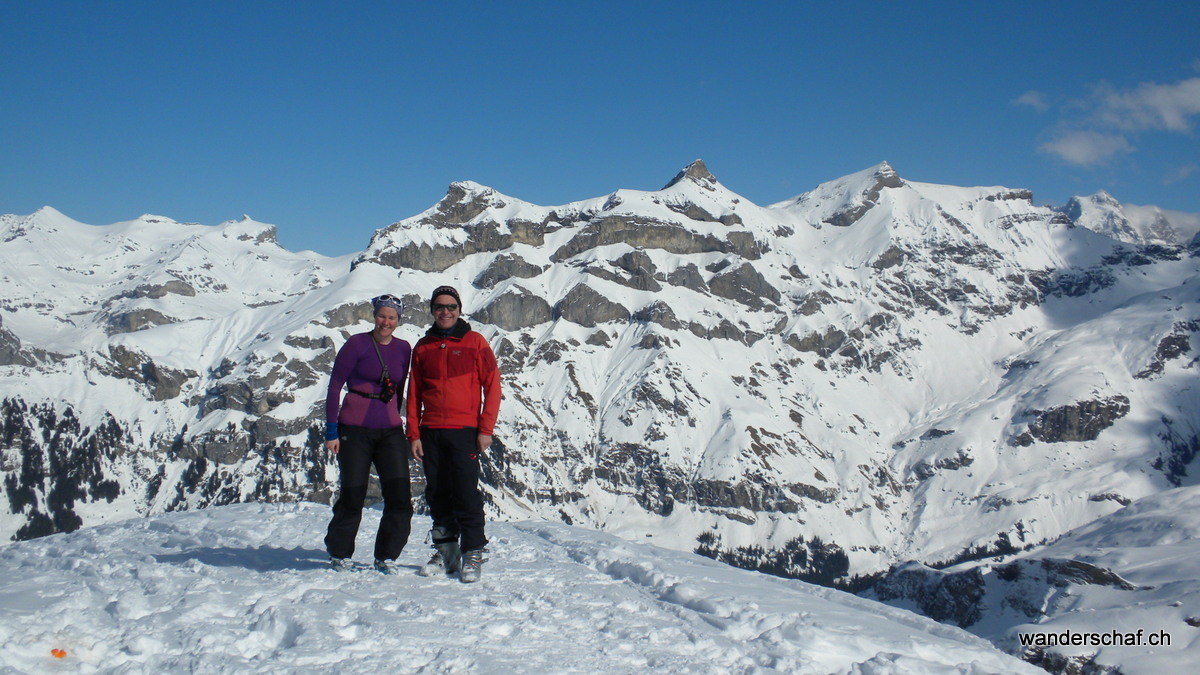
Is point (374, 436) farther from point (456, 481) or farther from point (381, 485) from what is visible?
point (456, 481)

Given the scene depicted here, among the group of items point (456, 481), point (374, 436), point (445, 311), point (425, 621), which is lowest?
point (425, 621)

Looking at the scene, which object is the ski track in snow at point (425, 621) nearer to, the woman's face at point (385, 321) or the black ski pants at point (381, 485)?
the black ski pants at point (381, 485)

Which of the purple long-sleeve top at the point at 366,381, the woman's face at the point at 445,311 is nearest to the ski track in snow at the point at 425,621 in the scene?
the purple long-sleeve top at the point at 366,381

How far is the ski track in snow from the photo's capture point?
7.36 meters

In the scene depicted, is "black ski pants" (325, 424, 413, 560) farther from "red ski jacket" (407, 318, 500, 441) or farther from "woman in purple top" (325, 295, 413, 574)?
"red ski jacket" (407, 318, 500, 441)

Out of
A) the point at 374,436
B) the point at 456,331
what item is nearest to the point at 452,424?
the point at 374,436

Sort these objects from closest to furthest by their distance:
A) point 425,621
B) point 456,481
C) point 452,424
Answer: point 425,621, point 452,424, point 456,481

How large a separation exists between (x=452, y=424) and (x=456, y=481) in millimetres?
810

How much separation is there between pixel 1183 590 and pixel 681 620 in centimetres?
5810

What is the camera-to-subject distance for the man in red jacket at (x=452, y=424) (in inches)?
440

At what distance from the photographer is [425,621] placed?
28.4ft

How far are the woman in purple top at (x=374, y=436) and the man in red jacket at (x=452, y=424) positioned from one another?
0.30 m

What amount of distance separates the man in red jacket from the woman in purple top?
0.30 meters

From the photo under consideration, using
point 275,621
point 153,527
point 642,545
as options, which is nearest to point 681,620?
point 275,621
